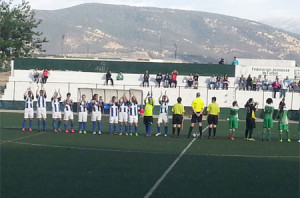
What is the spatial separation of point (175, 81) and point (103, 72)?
8.15 metres

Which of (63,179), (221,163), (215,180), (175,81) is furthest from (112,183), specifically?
(175,81)

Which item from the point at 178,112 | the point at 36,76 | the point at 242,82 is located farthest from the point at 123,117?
the point at 36,76

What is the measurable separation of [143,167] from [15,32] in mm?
51976

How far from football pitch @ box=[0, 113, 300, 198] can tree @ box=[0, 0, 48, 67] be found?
41845 millimetres

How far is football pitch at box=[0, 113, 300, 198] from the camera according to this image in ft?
42.1

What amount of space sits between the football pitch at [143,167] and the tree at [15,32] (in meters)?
41.8

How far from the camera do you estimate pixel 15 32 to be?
6538cm

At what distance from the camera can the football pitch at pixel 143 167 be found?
506 inches

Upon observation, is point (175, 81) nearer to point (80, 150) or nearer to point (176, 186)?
point (80, 150)

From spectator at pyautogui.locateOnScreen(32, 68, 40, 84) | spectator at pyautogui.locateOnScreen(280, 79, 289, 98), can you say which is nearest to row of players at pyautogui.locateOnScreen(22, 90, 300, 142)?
spectator at pyautogui.locateOnScreen(280, 79, 289, 98)

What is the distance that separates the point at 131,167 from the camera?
16125mm

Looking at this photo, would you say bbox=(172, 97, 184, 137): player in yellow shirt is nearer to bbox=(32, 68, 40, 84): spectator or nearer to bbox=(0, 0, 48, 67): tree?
bbox=(32, 68, 40, 84): spectator

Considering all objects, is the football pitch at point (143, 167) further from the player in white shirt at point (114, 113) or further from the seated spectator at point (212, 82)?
the seated spectator at point (212, 82)

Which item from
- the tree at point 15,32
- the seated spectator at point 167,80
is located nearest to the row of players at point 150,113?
Answer: the seated spectator at point 167,80
